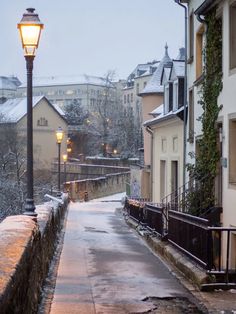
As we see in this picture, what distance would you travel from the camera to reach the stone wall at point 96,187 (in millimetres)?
54625

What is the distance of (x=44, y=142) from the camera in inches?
3477

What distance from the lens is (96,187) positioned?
59.4 metres

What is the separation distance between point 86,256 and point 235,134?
4.49m

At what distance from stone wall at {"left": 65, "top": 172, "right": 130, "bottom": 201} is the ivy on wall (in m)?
37.8

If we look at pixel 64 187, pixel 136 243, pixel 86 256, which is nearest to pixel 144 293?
pixel 86 256

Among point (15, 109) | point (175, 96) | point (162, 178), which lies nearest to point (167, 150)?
point (162, 178)

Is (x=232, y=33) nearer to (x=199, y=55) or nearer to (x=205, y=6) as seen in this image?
(x=205, y=6)

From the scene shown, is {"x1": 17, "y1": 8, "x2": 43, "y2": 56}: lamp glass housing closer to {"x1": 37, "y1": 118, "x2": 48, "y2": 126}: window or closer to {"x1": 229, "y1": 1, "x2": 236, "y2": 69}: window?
{"x1": 229, "y1": 1, "x2": 236, "y2": 69}: window

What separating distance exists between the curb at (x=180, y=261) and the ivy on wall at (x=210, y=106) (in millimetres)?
1840

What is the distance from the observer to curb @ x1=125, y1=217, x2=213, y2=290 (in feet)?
31.4

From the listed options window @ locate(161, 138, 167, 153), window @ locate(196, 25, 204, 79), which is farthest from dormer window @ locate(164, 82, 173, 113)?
window @ locate(196, 25, 204, 79)

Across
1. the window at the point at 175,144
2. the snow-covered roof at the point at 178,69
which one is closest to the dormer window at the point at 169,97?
the snow-covered roof at the point at 178,69

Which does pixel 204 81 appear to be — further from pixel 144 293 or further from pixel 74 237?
pixel 144 293

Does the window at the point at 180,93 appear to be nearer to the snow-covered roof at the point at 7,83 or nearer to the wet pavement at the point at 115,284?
the wet pavement at the point at 115,284
